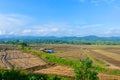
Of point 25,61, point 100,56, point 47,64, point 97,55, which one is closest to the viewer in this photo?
point 47,64

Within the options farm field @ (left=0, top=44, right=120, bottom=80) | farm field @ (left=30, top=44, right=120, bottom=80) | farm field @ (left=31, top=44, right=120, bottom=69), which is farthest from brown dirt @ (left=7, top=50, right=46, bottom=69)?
farm field @ (left=31, top=44, right=120, bottom=69)

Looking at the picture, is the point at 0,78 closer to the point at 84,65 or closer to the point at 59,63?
the point at 84,65

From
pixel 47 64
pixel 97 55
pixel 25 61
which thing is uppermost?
pixel 25 61

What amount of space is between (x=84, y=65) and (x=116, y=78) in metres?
15.3

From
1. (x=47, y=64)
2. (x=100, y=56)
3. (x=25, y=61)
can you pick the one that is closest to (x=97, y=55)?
(x=100, y=56)

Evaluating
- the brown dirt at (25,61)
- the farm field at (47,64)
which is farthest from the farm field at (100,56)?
the brown dirt at (25,61)

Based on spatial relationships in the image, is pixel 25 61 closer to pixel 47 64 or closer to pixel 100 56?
pixel 47 64

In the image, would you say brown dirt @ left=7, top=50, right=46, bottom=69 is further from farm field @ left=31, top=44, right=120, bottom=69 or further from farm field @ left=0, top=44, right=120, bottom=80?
farm field @ left=31, top=44, right=120, bottom=69

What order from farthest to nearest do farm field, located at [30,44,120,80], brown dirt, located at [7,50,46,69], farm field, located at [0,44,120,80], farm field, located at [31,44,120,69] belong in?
farm field, located at [31,44,120,69]
farm field, located at [30,44,120,80]
brown dirt, located at [7,50,46,69]
farm field, located at [0,44,120,80]

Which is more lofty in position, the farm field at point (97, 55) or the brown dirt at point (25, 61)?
the brown dirt at point (25, 61)

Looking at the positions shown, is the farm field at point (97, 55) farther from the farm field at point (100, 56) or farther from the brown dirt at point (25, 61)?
the brown dirt at point (25, 61)

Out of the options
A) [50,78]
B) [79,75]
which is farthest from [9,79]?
[79,75]

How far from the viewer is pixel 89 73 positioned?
25141 millimetres

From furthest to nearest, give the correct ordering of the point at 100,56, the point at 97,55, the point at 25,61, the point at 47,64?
1. the point at 97,55
2. the point at 100,56
3. the point at 25,61
4. the point at 47,64
